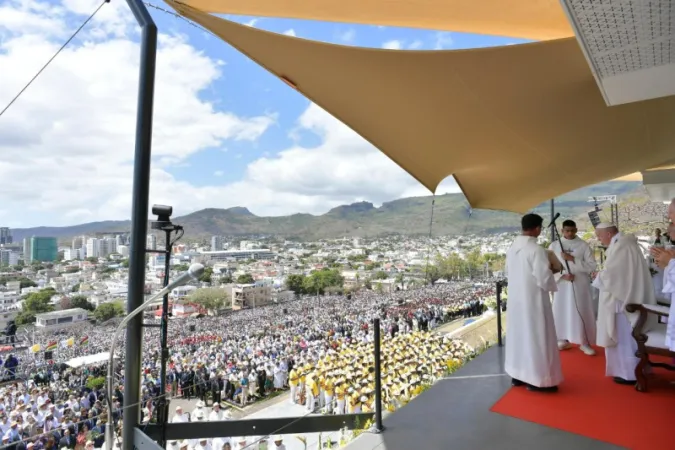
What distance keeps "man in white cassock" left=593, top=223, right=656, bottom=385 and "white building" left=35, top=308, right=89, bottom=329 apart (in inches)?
374

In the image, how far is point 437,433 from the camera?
2.81 m

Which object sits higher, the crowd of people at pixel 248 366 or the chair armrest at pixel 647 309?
the chair armrest at pixel 647 309

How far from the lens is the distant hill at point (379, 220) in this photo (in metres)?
5.96

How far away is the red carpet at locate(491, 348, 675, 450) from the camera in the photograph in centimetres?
260

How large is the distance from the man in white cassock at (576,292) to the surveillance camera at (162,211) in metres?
4.14

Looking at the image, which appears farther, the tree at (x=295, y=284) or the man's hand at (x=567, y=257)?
the tree at (x=295, y=284)

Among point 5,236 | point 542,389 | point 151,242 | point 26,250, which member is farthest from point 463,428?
point 26,250

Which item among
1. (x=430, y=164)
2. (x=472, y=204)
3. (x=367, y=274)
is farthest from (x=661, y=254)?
(x=367, y=274)

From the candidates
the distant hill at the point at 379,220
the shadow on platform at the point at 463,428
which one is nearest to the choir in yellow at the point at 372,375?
the shadow on platform at the point at 463,428

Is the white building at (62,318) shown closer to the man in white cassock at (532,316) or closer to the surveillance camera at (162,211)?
the surveillance camera at (162,211)

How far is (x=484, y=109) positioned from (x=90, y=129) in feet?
111

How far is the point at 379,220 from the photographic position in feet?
76.5

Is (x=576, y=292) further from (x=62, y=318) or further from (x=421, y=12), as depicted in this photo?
(x=62, y=318)

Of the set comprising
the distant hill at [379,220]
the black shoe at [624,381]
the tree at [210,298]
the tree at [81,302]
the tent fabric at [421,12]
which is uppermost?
the tent fabric at [421,12]
